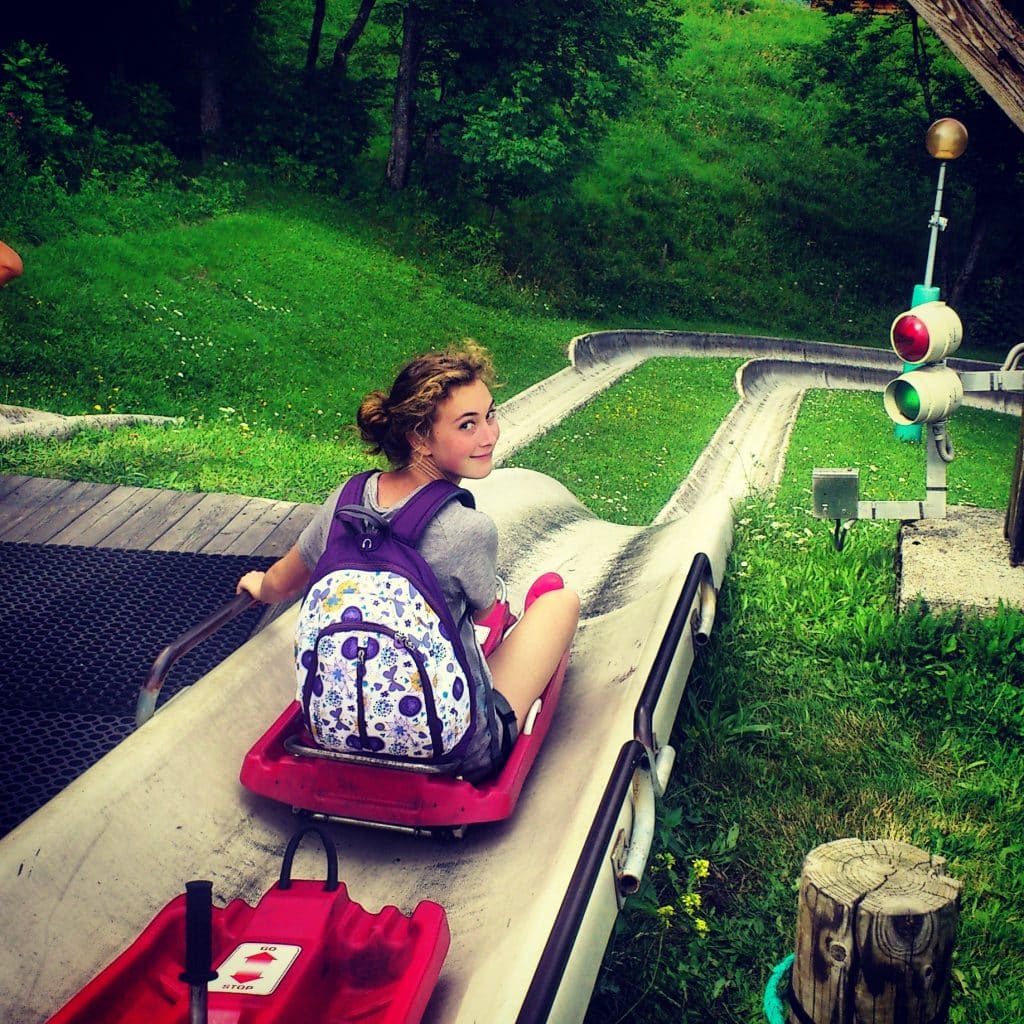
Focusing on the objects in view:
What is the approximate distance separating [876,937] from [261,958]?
115 cm

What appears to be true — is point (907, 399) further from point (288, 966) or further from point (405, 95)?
point (405, 95)

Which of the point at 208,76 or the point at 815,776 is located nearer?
the point at 815,776

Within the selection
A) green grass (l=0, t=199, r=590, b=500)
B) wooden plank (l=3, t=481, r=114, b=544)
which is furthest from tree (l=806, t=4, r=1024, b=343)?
wooden plank (l=3, t=481, r=114, b=544)

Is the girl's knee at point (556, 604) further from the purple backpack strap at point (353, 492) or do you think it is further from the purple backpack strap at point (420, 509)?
the purple backpack strap at point (353, 492)

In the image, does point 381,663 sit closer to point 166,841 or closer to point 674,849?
point 166,841

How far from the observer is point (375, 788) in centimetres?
277

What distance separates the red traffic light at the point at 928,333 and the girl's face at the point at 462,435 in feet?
6.65

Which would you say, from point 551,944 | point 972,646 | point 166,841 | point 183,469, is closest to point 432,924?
point 551,944

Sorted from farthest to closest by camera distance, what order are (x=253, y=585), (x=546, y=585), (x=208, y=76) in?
(x=208, y=76)
(x=546, y=585)
(x=253, y=585)

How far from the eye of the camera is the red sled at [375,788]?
2730 mm

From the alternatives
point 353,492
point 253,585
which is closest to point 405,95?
point 253,585

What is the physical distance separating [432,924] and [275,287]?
12655 mm

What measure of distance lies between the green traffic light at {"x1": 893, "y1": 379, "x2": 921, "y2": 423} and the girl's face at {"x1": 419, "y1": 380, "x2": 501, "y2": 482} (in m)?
2.09

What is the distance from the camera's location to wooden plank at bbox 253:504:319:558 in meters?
5.02
